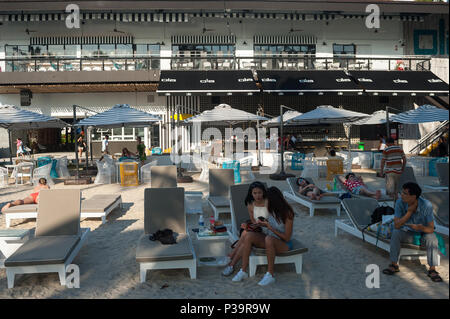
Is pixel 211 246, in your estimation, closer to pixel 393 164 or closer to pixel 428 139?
pixel 393 164

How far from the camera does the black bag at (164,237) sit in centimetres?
469

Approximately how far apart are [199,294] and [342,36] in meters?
22.7

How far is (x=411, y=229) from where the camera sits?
4422 mm

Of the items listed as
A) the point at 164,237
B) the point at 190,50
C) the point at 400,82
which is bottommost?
A: the point at 164,237

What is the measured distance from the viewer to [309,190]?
25.9ft

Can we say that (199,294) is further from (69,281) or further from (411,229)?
(411,229)

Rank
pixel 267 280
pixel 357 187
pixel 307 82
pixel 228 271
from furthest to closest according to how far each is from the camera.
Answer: pixel 307 82, pixel 357 187, pixel 228 271, pixel 267 280

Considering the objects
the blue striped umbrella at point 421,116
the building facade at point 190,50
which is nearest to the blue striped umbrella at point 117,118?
the building facade at point 190,50

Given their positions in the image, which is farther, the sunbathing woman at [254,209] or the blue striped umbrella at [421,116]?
the blue striped umbrella at [421,116]

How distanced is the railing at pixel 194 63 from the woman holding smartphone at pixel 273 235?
16945 mm

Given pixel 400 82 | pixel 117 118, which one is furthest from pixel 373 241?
pixel 400 82

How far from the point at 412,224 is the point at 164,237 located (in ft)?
9.70

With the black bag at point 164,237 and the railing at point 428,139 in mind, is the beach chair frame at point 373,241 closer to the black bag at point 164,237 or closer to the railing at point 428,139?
the black bag at point 164,237
